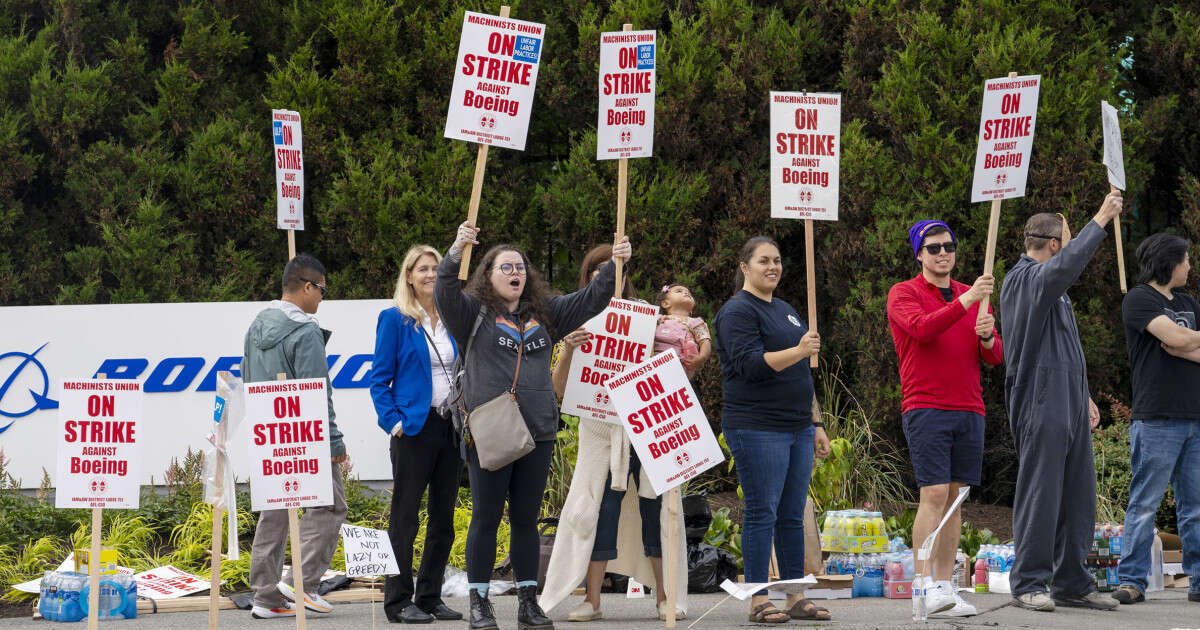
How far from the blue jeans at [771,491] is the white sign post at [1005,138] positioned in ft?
5.58

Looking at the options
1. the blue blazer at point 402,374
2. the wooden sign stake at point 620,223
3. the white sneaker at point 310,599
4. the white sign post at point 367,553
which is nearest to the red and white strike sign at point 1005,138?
the wooden sign stake at point 620,223

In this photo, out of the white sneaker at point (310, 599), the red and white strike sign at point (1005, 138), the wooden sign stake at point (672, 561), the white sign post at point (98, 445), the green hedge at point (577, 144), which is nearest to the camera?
the white sign post at point (98, 445)

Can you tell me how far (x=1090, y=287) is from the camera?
10914 mm

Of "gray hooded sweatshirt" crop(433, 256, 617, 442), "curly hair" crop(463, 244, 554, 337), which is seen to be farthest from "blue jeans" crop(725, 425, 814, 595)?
"curly hair" crop(463, 244, 554, 337)

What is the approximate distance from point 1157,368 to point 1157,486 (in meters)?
0.70

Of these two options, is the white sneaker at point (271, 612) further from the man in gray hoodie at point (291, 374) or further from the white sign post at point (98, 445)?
the white sign post at point (98, 445)

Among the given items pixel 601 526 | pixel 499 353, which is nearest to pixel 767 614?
pixel 601 526

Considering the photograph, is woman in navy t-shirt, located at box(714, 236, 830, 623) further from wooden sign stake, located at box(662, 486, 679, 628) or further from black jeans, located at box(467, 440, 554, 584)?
black jeans, located at box(467, 440, 554, 584)

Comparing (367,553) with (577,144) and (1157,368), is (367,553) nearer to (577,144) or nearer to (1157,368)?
(1157,368)

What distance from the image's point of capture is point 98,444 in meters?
5.65

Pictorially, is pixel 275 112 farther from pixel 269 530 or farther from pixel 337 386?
pixel 269 530

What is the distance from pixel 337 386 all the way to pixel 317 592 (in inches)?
131

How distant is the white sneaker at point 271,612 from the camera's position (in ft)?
23.9

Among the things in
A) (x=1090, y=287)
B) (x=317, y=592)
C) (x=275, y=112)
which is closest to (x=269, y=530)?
(x=317, y=592)
